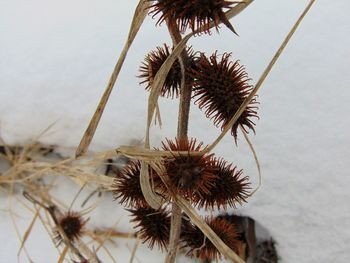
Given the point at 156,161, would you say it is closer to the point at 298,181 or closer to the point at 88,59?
the point at 298,181

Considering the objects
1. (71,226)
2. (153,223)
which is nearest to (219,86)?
(153,223)

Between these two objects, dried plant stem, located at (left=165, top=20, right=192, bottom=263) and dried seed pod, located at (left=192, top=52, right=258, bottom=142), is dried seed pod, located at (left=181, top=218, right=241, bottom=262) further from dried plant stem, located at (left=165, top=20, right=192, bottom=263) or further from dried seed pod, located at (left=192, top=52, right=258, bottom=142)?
dried seed pod, located at (left=192, top=52, right=258, bottom=142)

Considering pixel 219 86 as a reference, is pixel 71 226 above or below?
below

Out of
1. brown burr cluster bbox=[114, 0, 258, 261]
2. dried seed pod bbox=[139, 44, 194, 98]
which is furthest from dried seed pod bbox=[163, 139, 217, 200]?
dried seed pod bbox=[139, 44, 194, 98]

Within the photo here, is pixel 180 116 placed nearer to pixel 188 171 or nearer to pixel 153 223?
pixel 188 171

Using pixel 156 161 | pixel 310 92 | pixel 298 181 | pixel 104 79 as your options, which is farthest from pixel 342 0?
pixel 156 161
